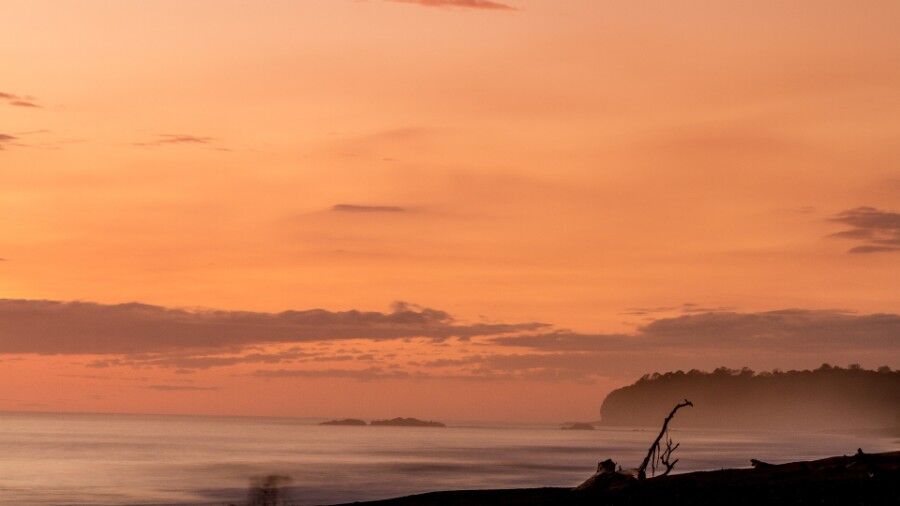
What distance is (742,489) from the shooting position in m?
39.4

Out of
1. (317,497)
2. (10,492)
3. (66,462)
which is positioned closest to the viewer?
(317,497)

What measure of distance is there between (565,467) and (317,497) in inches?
1893

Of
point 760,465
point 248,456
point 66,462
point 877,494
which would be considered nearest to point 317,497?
point 760,465

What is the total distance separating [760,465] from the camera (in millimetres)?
44969

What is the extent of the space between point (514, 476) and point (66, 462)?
5152 centimetres

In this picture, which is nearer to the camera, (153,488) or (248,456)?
(153,488)

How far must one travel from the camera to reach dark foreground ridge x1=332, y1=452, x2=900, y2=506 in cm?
3641

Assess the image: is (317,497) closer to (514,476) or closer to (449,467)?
(514,476)

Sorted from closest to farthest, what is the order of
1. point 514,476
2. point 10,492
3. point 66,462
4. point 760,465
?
point 760,465
point 10,492
point 514,476
point 66,462

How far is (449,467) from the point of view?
4646 inches

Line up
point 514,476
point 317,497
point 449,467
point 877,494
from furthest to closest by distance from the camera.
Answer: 1. point 449,467
2. point 514,476
3. point 317,497
4. point 877,494

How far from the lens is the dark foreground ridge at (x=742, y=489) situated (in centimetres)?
3641

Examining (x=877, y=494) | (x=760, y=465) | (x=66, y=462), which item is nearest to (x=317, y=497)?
(x=760, y=465)

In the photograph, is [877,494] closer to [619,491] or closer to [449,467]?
[619,491]
